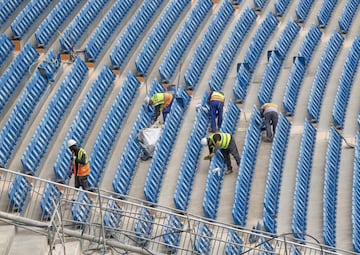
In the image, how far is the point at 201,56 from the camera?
2459cm

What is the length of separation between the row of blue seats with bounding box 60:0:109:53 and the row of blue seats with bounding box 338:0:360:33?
6.64m

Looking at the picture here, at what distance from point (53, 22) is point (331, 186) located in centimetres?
757

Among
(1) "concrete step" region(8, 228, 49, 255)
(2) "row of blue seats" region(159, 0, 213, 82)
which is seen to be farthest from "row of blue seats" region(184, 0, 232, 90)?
(1) "concrete step" region(8, 228, 49, 255)

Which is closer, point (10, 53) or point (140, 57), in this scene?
point (10, 53)

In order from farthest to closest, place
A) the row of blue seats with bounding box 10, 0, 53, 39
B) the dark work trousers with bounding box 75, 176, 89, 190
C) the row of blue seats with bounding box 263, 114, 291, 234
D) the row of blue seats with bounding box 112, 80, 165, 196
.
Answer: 1. the row of blue seats with bounding box 10, 0, 53, 39
2. the row of blue seats with bounding box 112, 80, 165, 196
3. the row of blue seats with bounding box 263, 114, 291, 234
4. the dark work trousers with bounding box 75, 176, 89, 190

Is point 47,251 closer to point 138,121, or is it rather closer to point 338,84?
point 138,121

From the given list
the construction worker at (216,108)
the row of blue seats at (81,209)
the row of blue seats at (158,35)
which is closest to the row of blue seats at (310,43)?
the row of blue seats at (158,35)

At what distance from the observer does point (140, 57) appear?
77.6 feet

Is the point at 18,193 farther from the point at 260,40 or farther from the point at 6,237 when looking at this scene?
the point at 260,40

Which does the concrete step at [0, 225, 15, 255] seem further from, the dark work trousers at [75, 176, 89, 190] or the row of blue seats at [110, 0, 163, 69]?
the row of blue seats at [110, 0, 163, 69]

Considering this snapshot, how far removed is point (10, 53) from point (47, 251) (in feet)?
21.4

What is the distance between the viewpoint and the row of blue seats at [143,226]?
17.6 metres

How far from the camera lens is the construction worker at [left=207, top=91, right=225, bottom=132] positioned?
2166 centimetres

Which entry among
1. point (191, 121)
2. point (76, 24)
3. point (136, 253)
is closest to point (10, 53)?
point (76, 24)
